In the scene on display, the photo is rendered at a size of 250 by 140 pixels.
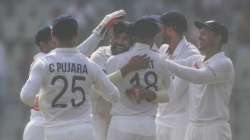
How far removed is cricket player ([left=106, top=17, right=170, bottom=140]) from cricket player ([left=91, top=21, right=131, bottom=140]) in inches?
8.8

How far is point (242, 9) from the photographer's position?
23.0 m

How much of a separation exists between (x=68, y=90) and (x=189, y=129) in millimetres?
2038

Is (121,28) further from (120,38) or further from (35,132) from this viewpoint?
(35,132)

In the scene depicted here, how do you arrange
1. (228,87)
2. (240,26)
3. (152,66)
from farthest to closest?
(240,26) < (228,87) < (152,66)

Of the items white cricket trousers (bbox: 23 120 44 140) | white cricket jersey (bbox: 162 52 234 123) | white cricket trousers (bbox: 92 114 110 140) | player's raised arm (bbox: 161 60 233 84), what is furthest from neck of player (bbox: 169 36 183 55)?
white cricket trousers (bbox: 23 120 44 140)

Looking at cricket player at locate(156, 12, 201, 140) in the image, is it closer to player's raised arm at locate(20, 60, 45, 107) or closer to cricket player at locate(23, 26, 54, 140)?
cricket player at locate(23, 26, 54, 140)

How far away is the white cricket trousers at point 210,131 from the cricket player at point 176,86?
44 centimetres

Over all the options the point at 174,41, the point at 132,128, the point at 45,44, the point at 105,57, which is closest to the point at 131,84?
the point at 132,128

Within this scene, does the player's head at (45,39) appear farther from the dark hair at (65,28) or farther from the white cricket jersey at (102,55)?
the dark hair at (65,28)

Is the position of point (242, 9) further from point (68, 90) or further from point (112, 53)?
point (68, 90)

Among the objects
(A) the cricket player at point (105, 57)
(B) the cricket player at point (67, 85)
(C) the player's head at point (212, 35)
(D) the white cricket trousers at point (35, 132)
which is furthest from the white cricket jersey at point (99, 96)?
(B) the cricket player at point (67, 85)

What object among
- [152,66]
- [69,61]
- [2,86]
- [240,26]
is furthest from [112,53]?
[240,26]

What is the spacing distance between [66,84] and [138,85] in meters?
1.08

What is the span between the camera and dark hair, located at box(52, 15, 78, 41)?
10.1m
